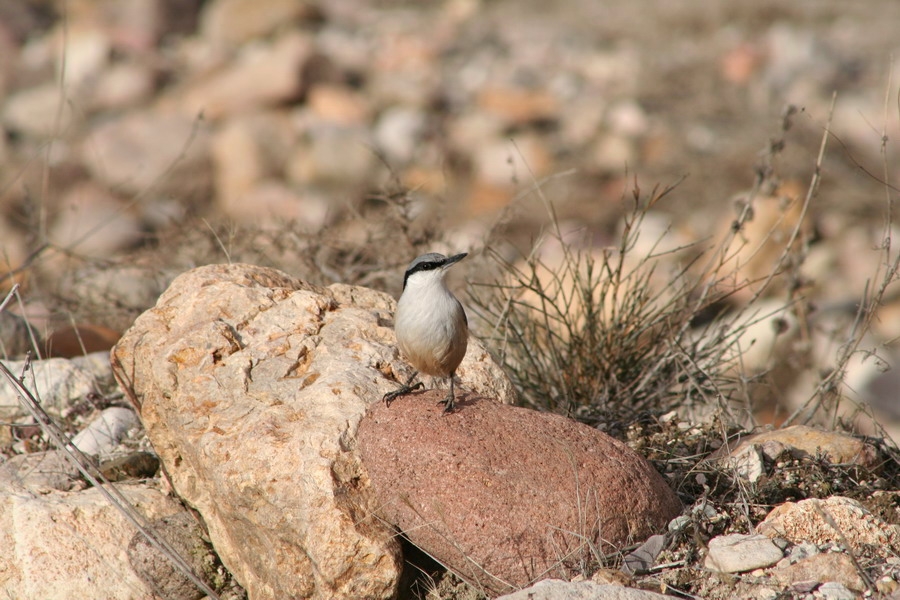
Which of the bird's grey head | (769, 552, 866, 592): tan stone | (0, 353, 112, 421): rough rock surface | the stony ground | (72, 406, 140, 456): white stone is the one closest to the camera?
(769, 552, 866, 592): tan stone

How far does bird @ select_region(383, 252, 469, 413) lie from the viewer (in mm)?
3395

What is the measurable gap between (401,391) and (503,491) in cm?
60

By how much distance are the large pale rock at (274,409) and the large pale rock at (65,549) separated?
Result: 32 centimetres

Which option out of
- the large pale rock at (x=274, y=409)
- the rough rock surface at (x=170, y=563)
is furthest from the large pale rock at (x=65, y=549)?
the large pale rock at (x=274, y=409)

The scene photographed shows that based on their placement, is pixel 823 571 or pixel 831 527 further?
pixel 831 527

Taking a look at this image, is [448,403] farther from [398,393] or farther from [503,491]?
[503,491]

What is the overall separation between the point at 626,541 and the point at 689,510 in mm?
387

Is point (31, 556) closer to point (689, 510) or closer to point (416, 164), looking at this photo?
point (689, 510)

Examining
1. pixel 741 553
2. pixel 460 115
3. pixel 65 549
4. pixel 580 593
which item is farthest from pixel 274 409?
pixel 460 115

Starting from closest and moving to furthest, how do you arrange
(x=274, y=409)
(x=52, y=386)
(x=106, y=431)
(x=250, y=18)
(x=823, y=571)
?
(x=823, y=571), (x=274, y=409), (x=106, y=431), (x=52, y=386), (x=250, y=18)

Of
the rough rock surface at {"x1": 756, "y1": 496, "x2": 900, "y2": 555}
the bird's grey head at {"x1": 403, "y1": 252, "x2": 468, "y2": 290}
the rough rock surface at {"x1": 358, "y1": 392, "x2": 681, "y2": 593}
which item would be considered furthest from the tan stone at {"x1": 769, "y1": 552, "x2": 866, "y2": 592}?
the bird's grey head at {"x1": 403, "y1": 252, "x2": 468, "y2": 290}

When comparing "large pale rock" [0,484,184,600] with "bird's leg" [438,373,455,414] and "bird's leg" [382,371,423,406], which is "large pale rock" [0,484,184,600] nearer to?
"bird's leg" [382,371,423,406]

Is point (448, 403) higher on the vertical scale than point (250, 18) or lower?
higher

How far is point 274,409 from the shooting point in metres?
3.32
